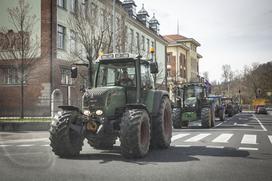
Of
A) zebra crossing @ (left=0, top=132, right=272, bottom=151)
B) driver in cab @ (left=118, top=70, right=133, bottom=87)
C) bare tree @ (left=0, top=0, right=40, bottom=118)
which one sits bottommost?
zebra crossing @ (left=0, top=132, right=272, bottom=151)

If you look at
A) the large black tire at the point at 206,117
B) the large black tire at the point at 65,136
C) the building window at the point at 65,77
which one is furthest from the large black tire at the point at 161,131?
the building window at the point at 65,77

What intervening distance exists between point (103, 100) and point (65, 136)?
125 cm

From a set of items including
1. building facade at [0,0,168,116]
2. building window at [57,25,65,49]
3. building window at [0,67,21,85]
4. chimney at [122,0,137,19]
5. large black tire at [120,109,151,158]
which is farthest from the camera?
chimney at [122,0,137,19]

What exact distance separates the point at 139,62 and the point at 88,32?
14.7 m

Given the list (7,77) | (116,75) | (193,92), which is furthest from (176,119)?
(7,77)

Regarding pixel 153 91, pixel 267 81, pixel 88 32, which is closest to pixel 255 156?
pixel 153 91

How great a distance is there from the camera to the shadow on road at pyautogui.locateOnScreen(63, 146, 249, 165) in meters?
Answer: 8.48

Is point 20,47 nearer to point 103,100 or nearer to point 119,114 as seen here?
point 119,114

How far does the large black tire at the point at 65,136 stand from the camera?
8523 millimetres

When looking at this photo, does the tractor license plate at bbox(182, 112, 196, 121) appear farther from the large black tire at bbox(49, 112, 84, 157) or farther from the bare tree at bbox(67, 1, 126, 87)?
the large black tire at bbox(49, 112, 84, 157)

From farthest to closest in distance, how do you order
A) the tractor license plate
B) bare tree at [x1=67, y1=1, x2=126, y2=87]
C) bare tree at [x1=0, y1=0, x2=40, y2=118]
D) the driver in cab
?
bare tree at [x1=67, y1=1, x2=126, y2=87], bare tree at [x1=0, y1=0, x2=40, y2=118], the tractor license plate, the driver in cab

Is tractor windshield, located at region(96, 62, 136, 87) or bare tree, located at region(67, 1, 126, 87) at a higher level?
bare tree, located at region(67, 1, 126, 87)

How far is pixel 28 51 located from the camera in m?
23.3

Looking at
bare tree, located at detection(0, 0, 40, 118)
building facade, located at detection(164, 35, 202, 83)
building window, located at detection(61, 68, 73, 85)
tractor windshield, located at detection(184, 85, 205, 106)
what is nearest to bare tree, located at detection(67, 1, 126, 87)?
bare tree, located at detection(0, 0, 40, 118)
